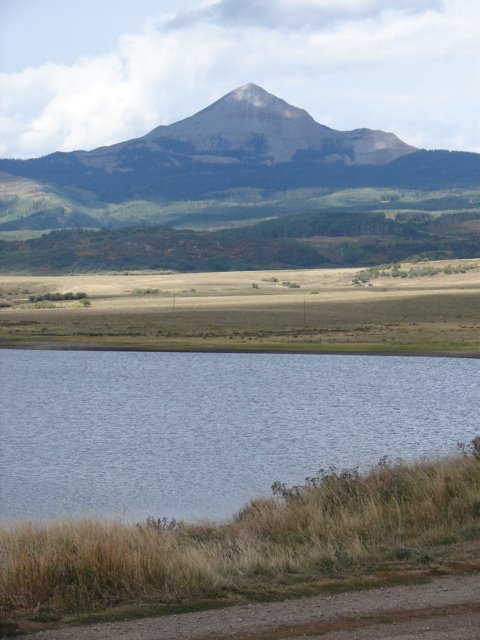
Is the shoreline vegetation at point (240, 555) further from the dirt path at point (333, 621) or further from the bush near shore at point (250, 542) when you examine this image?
the dirt path at point (333, 621)

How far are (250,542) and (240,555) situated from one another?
1.25 m

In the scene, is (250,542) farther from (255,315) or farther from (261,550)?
(255,315)

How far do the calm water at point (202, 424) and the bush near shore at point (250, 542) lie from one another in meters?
3.15

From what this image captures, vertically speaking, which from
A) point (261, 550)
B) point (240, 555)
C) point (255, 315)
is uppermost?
point (240, 555)

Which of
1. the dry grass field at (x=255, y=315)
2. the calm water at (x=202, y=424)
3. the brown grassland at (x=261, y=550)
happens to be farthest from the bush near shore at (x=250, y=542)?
the dry grass field at (x=255, y=315)

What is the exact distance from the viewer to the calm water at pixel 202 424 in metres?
23.8

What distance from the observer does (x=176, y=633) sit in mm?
11055

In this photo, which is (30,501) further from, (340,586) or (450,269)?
(450,269)

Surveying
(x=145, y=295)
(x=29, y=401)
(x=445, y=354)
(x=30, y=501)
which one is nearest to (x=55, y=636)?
(x=30, y=501)

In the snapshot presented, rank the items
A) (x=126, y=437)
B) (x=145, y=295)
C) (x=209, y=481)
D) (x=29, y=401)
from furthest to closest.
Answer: (x=145, y=295)
(x=29, y=401)
(x=126, y=437)
(x=209, y=481)

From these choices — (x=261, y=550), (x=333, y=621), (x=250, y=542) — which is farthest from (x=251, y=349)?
(x=333, y=621)

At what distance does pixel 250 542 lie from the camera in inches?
610

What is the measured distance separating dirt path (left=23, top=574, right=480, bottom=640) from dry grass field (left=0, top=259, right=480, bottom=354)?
4932cm

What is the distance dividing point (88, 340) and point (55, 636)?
5937 cm
